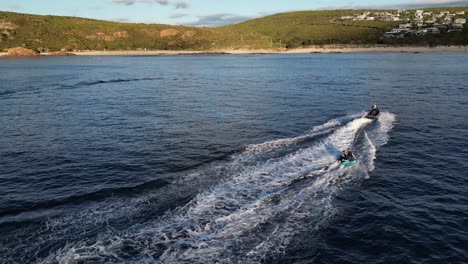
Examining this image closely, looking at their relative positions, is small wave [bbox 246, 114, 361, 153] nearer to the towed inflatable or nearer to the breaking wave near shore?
the breaking wave near shore

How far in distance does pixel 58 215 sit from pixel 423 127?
4631 centimetres

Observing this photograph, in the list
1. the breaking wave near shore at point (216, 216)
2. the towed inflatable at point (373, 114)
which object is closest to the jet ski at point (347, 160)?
the breaking wave near shore at point (216, 216)

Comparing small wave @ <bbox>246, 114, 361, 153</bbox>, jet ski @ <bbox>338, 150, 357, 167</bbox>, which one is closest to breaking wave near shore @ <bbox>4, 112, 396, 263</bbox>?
jet ski @ <bbox>338, 150, 357, 167</bbox>

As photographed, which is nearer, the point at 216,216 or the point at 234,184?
the point at 216,216

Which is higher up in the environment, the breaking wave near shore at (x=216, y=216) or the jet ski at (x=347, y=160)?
the jet ski at (x=347, y=160)

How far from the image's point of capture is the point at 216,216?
82.3ft

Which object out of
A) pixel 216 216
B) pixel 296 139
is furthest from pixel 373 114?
pixel 216 216

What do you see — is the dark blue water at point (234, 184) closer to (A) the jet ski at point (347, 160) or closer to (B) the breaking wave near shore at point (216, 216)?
(B) the breaking wave near shore at point (216, 216)

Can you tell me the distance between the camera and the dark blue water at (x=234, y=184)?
22.0 m

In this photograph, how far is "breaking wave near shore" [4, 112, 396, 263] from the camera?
21.0 m

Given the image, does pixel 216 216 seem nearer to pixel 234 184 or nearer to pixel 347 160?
pixel 234 184

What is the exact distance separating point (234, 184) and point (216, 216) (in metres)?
5.83

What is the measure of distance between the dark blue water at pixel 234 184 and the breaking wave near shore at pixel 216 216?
0.38ft

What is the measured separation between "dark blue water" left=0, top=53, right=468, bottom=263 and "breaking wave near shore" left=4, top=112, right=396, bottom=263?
0.11 metres
